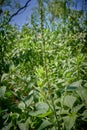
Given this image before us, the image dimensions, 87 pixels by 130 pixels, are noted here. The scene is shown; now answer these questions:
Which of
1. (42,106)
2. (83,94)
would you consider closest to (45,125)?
(42,106)

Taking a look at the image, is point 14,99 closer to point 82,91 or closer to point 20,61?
point 20,61

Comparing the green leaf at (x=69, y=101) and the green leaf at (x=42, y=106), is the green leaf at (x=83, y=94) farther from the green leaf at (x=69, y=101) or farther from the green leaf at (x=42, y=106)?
the green leaf at (x=42, y=106)

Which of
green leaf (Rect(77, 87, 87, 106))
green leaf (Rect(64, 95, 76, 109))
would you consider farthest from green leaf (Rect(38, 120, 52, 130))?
green leaf (Rect(77, 87, 87, 106))

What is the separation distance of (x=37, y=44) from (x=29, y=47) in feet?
0.59

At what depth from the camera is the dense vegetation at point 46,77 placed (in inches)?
56.9

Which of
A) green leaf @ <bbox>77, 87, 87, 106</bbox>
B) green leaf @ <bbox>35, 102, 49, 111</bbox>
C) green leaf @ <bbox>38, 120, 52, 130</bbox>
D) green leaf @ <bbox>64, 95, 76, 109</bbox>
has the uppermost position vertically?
green leaf @ <bbox>77, 87, 87, 106</bbox>

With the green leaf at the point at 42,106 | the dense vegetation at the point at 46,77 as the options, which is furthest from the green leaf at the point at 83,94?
the green leaf at the point at 42,106

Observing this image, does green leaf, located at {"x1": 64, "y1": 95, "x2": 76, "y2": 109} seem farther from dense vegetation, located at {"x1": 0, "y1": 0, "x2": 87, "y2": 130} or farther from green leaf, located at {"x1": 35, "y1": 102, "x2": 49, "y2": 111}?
green leaf, located at {"x1": 35, "y1": 102, "x2": 49, "y2": 111}

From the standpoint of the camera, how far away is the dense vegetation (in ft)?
4.75

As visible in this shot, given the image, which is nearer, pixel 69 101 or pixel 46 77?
pixel 46 77

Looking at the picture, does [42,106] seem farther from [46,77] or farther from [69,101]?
[46,77]

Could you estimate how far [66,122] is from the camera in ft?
4.42

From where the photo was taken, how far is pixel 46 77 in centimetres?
112

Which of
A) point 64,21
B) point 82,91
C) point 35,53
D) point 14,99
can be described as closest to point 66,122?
point 82,91
